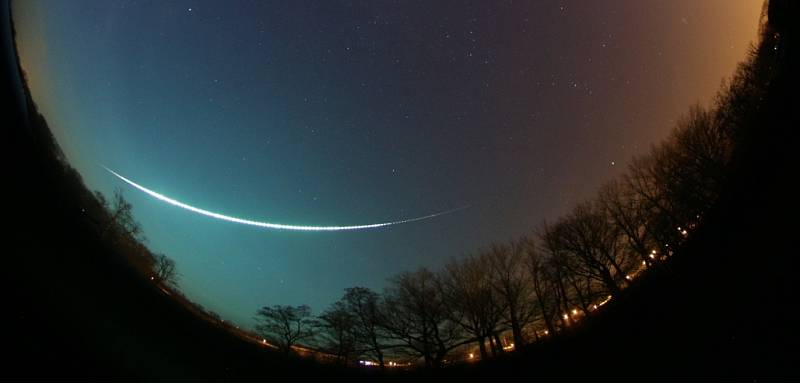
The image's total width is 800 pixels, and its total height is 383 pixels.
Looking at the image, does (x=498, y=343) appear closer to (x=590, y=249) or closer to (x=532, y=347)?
(x=532, y=347)

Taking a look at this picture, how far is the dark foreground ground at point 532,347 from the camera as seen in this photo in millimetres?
1344

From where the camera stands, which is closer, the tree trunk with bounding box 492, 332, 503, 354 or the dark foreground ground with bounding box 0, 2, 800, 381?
the dark foreground ground with bounding box 0, 2, 800, 381

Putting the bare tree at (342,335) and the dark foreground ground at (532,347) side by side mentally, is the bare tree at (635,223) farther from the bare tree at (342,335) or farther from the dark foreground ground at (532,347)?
the bare tree at (342,335)

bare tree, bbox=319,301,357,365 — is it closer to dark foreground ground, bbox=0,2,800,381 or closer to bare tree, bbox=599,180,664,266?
dark foreground ground, bbox=0,2,800,381

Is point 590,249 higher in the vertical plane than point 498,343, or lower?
higher

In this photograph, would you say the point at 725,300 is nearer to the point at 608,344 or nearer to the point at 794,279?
the point at 794,279

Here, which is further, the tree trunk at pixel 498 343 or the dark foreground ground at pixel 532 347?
the tree trunk at pixel 498 343

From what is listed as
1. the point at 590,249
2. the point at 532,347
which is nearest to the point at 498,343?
the point at 532,347

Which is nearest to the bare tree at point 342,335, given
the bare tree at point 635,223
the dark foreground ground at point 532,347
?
the dark foreground ground at point 532,347

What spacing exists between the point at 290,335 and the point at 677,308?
1767mm

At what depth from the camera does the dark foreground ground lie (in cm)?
134

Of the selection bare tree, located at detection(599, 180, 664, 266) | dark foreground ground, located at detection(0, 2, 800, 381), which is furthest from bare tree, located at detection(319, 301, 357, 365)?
bare tree, located at detection(599, 180, 664, 266)

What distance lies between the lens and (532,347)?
169 cm

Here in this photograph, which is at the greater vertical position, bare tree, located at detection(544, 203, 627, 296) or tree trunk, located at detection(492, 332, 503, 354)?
bare tree, located at detection(544, 203, 627, 296)
